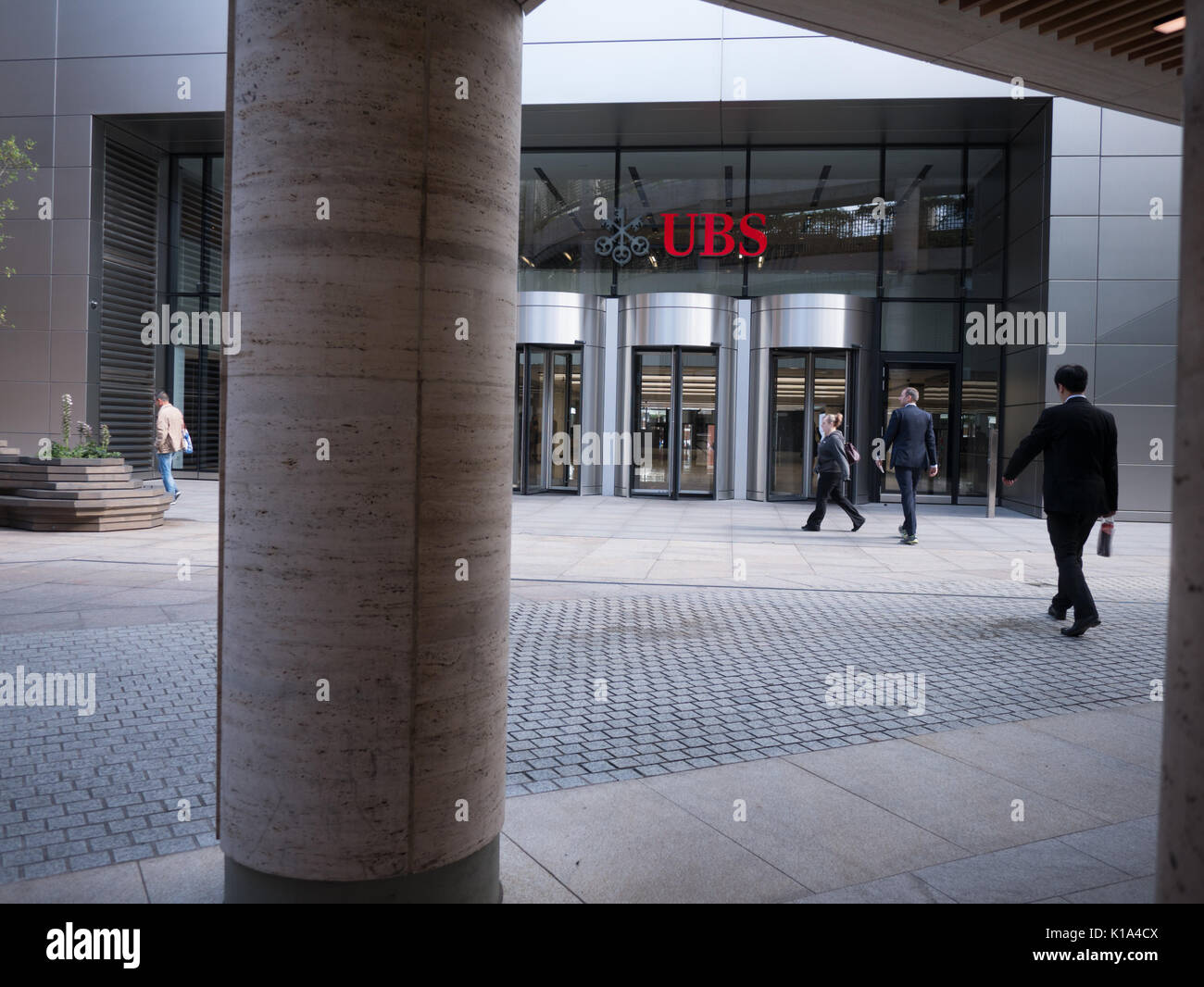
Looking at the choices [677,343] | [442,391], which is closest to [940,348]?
[677,343]

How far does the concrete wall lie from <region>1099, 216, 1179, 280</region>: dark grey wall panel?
58.3 ft

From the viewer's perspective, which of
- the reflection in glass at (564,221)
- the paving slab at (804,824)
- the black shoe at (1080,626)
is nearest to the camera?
the paving slab at (804,824)

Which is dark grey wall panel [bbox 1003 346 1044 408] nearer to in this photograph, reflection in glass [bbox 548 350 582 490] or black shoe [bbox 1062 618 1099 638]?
reflection in glass [bbox 548 350 582 490]

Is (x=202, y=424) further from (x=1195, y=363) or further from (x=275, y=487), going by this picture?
(x=1195, y=363)

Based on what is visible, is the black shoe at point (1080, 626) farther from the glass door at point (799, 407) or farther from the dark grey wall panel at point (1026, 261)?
the glass door at point (799, 407)

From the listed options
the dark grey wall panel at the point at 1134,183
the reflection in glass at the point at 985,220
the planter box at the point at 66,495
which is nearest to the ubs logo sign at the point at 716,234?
the reflection in glass at the point at 985,220

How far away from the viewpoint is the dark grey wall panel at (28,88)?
21.5 metres

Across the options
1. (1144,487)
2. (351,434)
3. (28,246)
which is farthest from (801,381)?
(351,434)

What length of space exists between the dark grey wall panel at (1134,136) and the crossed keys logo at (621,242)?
9348 millimetres

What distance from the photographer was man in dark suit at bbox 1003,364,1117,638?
7.47 metres

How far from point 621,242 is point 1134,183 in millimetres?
10207

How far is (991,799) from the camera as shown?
4.14 metres

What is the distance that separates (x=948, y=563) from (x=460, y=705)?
32.0ft

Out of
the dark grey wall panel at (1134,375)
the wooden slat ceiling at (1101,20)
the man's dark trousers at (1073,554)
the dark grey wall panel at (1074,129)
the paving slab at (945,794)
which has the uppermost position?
the dark grey wall panel at (1074,129)
